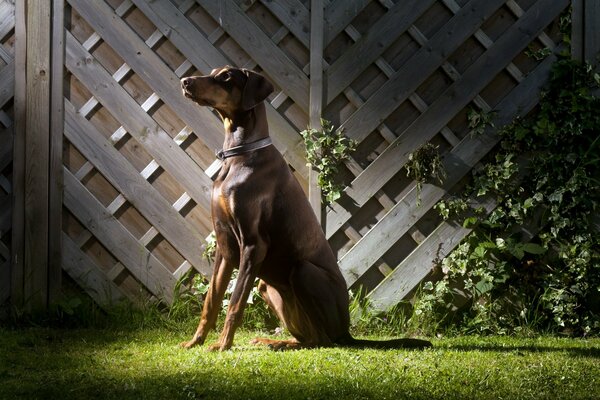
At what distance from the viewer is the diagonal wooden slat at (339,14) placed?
4.74m

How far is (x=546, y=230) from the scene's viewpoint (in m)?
4.82

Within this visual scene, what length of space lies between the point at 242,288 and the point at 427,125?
1724mm

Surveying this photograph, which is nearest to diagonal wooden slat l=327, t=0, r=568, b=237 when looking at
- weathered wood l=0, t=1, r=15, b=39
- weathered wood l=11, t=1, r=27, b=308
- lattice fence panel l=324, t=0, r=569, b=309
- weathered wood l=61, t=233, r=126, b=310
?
lattice fence panel l=324, t=0, r=569, b=309

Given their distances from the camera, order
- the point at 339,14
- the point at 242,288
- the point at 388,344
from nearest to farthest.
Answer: the point at 242,288 → the point at 388,344 → the point at 339,14

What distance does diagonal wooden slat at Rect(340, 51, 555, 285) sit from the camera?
4773mm

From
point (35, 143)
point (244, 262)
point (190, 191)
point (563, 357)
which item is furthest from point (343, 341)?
point (35, 143)

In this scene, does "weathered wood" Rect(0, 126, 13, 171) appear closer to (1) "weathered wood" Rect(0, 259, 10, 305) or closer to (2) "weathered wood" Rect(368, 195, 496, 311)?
(1) "weathered wood" Rect(0, 259, 10, 305)

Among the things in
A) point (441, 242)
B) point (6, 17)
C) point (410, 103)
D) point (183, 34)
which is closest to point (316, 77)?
point (410, 103)

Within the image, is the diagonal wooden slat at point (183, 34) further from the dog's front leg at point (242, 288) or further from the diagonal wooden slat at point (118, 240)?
the dog's front leg at point (242, 288)

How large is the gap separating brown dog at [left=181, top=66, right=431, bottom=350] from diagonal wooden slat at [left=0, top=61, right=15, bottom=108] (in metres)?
1.47

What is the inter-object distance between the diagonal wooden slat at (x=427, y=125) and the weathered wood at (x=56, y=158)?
1652 mm

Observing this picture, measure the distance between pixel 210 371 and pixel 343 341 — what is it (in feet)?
2.98

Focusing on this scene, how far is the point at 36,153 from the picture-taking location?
15.2ft

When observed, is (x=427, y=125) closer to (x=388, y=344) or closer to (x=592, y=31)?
(x=592, y=31)
